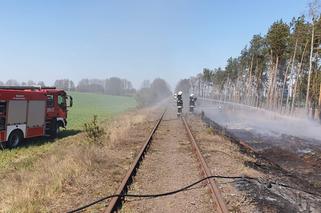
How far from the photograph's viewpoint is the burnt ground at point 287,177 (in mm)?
9094

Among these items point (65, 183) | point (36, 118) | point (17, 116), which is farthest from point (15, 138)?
point (65, 183)

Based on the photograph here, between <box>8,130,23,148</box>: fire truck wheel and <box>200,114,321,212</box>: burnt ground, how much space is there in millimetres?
10711

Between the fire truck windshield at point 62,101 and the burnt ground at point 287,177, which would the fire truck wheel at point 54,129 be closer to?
the fire truck windshield at point 62,101

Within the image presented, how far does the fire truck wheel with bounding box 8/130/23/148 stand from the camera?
1869cm

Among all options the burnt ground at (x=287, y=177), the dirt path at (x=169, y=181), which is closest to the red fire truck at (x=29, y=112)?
the dirt path at (x=169, y=181)

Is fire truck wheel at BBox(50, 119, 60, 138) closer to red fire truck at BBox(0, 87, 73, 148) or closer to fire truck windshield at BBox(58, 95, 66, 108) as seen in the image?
red fire truck at BBox(0, 87, 73, 148)

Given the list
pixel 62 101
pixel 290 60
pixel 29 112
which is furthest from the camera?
pixel 290 60

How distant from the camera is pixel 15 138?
62.9ft

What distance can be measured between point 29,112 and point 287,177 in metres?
12.8

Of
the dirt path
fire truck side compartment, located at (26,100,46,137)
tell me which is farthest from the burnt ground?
fire truck side compartment, located at (26,100,46,137)

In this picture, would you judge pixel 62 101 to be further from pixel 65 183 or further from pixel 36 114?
pixel 65 183

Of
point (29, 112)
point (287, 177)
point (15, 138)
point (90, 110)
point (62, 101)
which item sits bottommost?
point (90, 110)

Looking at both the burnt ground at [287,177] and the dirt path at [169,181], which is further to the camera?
the burnt ground at [287,177]

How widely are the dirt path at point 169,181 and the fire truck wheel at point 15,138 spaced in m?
6.51
